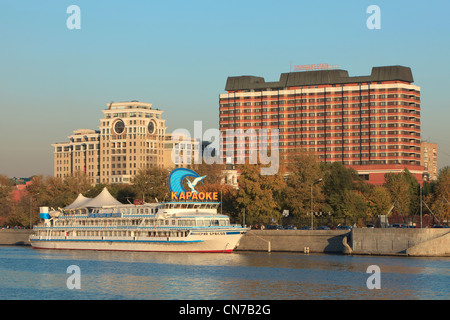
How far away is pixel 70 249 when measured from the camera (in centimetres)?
13388

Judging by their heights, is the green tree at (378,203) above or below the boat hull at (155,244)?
above

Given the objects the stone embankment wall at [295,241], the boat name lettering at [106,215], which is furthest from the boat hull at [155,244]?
the stone embankment wall at [295,241]

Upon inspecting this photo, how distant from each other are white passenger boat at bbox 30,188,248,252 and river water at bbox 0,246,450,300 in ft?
20.3

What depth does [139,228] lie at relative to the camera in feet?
400

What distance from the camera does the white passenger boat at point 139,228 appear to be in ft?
374

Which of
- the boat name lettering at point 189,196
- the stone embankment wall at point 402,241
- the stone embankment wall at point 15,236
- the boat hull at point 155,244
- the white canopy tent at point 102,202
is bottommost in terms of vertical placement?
the stone embankment wall at point 15,236

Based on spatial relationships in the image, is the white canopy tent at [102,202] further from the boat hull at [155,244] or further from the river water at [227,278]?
the river water at [227,278]

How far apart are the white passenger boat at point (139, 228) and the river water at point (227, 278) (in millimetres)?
6185

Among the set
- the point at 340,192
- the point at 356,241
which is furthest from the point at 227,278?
the point at 340,192

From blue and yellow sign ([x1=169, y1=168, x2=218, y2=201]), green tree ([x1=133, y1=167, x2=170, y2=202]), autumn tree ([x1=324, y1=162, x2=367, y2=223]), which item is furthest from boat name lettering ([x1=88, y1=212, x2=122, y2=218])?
green tree ([x1=133, y1=167, x2=170, y2=202])

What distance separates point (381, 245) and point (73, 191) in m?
106
